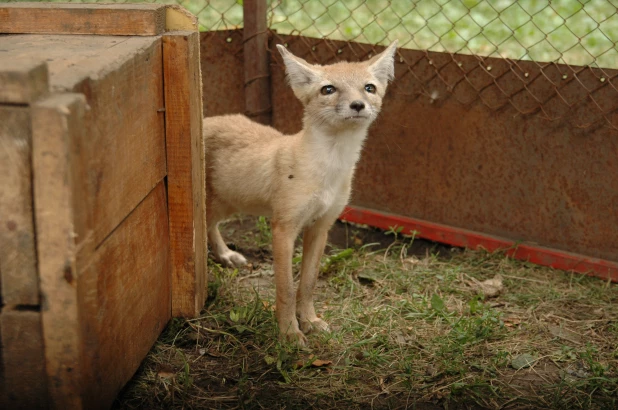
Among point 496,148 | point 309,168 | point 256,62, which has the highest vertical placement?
point 256,62

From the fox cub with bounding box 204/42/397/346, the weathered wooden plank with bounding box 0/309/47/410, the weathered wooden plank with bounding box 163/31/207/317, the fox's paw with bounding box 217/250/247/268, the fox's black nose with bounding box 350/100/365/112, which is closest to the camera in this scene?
the weathered wooden plank with bounding box 0/309/47/410

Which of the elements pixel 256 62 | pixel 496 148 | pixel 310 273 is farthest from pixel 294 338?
pixel 256 62

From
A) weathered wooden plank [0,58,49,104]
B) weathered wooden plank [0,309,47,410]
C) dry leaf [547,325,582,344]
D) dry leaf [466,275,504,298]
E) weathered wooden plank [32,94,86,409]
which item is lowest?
dry leaf [547,325,582,344]

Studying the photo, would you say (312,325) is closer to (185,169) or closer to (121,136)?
(185,169)

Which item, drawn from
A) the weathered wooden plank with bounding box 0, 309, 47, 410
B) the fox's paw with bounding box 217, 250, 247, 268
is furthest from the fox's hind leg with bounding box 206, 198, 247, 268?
the weathered wooden plank with bounding box 0, 309, 47, 410

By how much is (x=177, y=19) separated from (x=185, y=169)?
2.50ft

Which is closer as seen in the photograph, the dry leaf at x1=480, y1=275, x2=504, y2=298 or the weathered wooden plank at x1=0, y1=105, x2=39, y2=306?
the weathered wooden plank at x1=0, y1=105, x2=39, y2=306

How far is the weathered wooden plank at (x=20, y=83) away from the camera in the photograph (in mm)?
2295

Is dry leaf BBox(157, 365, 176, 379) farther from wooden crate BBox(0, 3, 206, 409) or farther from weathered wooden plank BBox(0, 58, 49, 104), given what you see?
weathered wooden plank BBox(0, 58, 49, 104)

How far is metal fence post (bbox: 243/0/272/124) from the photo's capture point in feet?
17.9

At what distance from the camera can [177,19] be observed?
12.0 feet

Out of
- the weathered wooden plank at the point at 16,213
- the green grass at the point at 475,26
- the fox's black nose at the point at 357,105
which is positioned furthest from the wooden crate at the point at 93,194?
the green grass at the point at 475,26

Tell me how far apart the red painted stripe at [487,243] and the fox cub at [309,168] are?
127 centimetres

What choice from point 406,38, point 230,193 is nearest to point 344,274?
point 230,193
